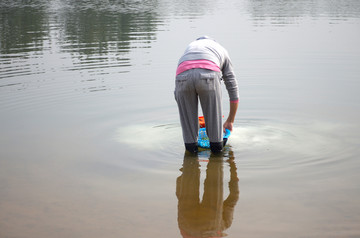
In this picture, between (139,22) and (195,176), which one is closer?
(195,176)

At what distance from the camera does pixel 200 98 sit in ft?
17.7

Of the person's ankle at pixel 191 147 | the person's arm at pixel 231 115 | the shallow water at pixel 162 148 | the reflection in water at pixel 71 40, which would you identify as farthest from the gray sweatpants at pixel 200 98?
the reflection in water at pixel 71 40

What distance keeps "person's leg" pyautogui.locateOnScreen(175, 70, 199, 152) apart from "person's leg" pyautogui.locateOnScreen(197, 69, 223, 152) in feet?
0.35

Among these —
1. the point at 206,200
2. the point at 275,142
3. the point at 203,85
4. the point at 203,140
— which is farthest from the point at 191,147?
the point at 275,142

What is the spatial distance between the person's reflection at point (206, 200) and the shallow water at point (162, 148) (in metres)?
0.02

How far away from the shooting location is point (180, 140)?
6.88 meters

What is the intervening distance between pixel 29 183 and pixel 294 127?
4034 mm

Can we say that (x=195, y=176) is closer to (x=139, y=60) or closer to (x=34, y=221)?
(x=34, y=221)

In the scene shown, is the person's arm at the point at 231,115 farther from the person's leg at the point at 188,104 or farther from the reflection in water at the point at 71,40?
the reflection in water at the point at 71,40

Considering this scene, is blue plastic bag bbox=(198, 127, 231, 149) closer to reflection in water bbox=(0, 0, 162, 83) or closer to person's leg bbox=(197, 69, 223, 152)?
person's leg bbox=(197, 69, 223, 152)

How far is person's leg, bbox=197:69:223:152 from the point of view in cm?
527

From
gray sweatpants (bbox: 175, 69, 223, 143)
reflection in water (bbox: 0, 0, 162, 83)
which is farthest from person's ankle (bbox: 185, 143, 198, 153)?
reflection in water (bbox: 0, 0, 162, 83)

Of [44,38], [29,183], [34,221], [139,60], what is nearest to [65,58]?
[139,60]

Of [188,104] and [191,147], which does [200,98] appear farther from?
[191,147]
